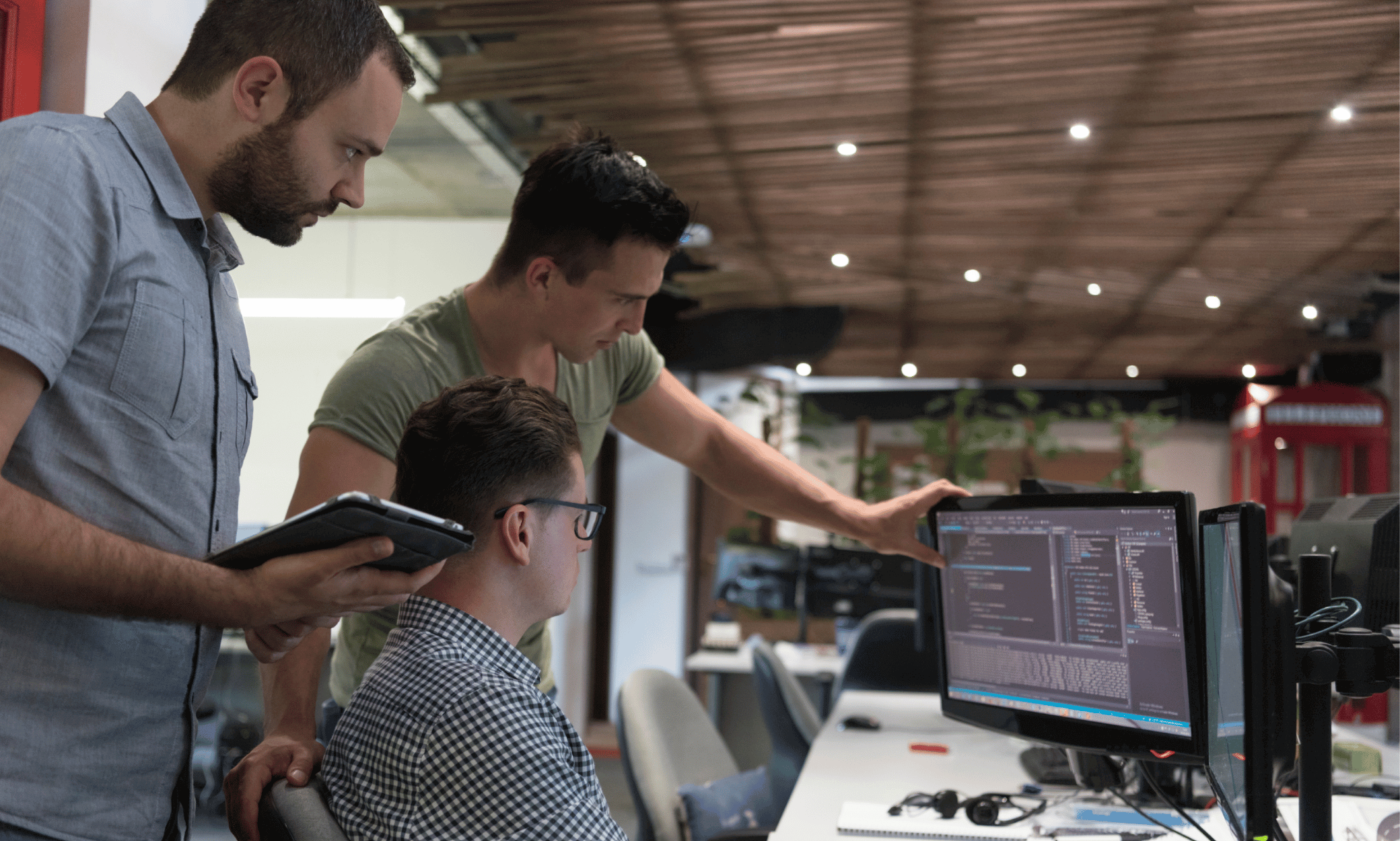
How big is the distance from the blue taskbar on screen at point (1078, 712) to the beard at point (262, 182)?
4.63ft

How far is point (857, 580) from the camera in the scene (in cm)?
501

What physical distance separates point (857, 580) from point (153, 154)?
4214 mm

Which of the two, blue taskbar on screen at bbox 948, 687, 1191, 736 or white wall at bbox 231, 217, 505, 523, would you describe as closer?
blue taskbar on screen at bbox 948, 687, 1191, 736

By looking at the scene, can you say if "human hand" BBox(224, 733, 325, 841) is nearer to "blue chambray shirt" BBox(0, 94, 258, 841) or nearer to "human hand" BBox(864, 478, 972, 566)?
"blue chambray shirt" BBox(0, 94, 258, 841)

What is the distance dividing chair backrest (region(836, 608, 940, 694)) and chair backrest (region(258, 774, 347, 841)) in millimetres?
3012

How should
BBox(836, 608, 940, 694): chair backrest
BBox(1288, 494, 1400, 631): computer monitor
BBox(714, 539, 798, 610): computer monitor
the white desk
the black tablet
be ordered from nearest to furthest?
1. the black tablet
2. BBox(1288, 494, 1400, 631): computer monitor
3. the white desk
4. BBox(836, 608, 940, 694): chair backrest
5. BBox(714, 539, 798, 610): computer monitor

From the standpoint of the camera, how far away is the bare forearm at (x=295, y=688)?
137cm

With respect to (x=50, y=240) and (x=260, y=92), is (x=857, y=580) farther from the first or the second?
(x=50, y=240)

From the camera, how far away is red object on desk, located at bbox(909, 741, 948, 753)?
8.71ft

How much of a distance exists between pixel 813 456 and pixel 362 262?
9.47 meters

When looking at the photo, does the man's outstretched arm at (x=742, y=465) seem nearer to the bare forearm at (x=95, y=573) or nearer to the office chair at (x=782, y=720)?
the office chair at (x=782, y=720)

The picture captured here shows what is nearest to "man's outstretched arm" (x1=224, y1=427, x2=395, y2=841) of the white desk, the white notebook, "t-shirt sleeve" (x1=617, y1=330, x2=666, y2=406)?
"t-shirt sleeve" (x1=617, y1=330, x2=666, y2=406)

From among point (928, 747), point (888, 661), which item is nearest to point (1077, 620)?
point (928, 747)

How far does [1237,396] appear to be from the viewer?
11391mm
